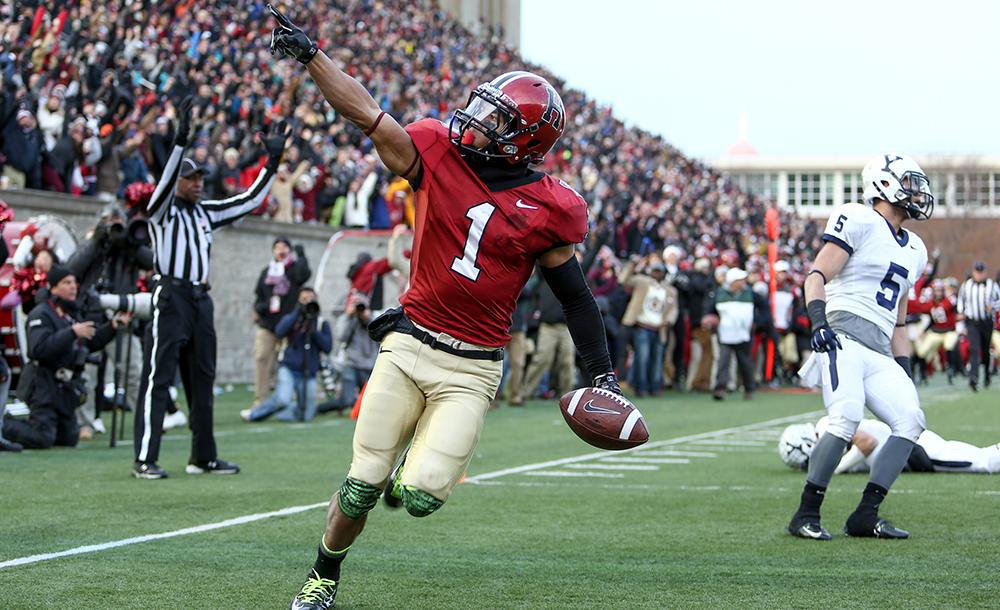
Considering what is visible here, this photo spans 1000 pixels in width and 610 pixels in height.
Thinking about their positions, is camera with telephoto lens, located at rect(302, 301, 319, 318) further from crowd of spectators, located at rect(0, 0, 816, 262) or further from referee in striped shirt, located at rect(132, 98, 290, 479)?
referee in striped shirt, located at rect(132, 98, 290, 479)

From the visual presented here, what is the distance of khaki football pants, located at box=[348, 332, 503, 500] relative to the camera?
5.18 meters

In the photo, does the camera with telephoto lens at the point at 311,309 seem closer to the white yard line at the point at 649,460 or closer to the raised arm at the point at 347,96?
the white yard line at the point at 649,460

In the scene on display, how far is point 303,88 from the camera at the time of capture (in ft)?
89.7

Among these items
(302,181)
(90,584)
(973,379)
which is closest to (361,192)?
(302,181)

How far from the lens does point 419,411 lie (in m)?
5.36

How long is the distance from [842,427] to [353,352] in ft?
30.5

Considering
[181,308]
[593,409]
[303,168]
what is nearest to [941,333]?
[303,168]

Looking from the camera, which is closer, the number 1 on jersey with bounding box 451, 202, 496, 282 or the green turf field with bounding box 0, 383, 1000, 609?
the number 1 on jersey with bounding box 451, 202, 496, 282

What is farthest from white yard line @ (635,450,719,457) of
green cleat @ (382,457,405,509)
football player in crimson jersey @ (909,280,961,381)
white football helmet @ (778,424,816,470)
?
football player in crimson jersey @ (909,280,961,381)

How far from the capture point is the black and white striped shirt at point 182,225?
9359 mm

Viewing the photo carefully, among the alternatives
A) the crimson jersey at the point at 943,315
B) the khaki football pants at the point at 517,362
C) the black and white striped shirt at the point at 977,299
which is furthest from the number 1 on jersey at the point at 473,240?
the crimson jersey at the point at 943,315

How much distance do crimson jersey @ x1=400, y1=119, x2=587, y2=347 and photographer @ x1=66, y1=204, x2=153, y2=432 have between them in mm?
6702

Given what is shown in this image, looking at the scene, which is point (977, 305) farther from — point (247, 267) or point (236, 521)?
point (236, 521)

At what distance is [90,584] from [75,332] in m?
5.89
